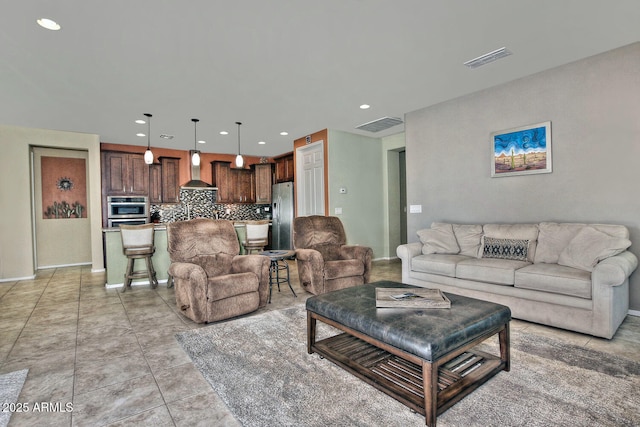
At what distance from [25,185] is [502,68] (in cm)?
745

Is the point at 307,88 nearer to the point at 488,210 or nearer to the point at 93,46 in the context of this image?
the point at 93,46

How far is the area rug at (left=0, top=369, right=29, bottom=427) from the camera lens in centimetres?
167

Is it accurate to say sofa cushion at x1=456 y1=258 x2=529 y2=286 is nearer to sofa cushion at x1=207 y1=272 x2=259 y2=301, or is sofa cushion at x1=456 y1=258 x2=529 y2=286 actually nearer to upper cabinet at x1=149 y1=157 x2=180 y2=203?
sofa cushion at x1=207 y1=272 x2=259 y2=301

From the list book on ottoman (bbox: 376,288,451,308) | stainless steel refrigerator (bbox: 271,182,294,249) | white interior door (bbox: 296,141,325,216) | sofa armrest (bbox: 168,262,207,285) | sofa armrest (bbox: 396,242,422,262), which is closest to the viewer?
book on ottoman (bbox: 376,288,451,308)

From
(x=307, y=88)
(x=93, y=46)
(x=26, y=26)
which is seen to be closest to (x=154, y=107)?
(x=93, y=46)

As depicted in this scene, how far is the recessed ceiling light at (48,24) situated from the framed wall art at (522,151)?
464 cm

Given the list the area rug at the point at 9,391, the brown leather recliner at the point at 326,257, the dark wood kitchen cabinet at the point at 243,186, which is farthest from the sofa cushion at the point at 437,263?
the dark wood kitchen cabinet at the point at 243,186

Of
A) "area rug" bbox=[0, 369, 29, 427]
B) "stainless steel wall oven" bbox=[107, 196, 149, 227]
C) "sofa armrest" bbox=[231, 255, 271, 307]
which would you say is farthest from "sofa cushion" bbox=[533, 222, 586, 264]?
"stainless steel wall oven" bbox=[107, 196, 149, 227]

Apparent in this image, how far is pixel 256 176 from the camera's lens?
8.26m

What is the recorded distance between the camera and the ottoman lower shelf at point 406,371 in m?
1.63

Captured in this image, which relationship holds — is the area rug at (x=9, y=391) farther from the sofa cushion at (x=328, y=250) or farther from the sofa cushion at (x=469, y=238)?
the sofa cushion at (x=469, y=238)

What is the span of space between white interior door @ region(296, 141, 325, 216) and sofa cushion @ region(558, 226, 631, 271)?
12.8 ft

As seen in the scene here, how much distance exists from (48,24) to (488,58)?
3.96 metres

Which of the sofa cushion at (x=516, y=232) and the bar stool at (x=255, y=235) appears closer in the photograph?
the sofa cushion at (x=516, y=232)
